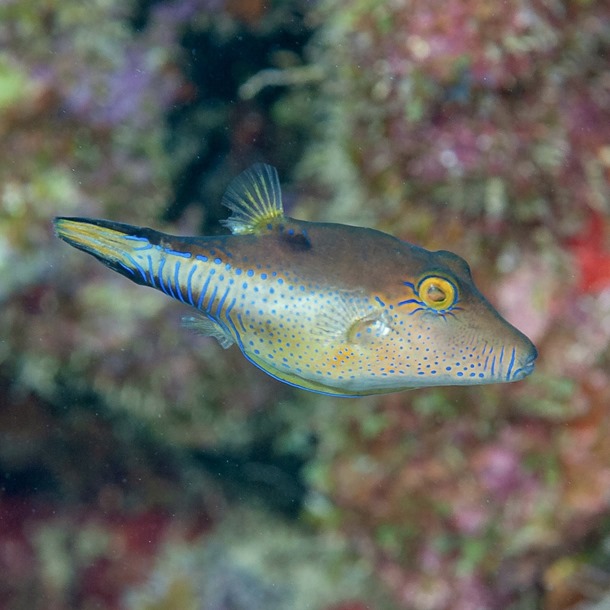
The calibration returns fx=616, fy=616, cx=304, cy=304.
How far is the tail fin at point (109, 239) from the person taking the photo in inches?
78.1

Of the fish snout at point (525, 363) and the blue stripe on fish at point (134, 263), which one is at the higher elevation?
the fish snout at point (525, 363)

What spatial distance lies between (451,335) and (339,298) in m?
0.39

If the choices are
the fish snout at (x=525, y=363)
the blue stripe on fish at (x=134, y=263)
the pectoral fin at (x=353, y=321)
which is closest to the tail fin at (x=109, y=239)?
the blue stripe on fish at (x=134, y=263)

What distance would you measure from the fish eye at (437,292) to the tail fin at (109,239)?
3.06 feet

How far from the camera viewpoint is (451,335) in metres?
2.06

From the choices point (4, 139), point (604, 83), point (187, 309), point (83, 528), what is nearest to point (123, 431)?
point (83, 528)

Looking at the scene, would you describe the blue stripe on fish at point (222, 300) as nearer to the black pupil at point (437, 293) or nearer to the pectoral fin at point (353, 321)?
the pectoral fin at point (353, 321)

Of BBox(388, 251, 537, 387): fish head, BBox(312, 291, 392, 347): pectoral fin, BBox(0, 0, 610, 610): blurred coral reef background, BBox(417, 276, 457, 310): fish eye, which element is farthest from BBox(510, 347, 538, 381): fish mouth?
BBox(0, 0, 610, 610): blurred coral reef background

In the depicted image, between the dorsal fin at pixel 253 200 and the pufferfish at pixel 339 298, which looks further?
the dorsal fin at pixel 253 200

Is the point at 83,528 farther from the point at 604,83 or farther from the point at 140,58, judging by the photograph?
the point at 604,83

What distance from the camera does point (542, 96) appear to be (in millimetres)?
Answer: 3680

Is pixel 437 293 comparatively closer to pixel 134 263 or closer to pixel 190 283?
pixel 190 283

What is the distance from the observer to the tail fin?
78.1 inches

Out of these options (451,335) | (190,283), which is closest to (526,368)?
(451,335)
